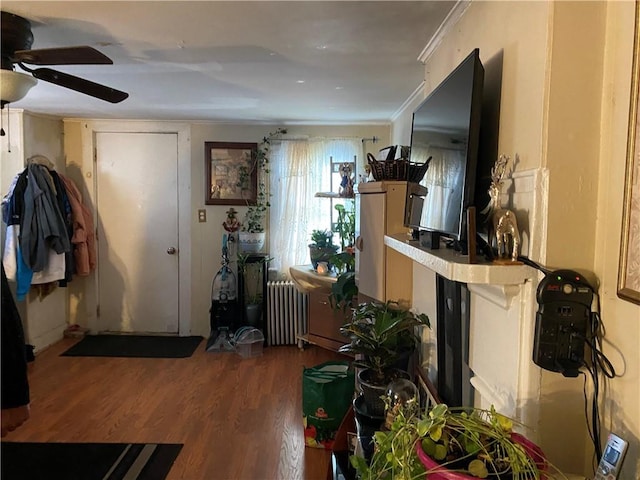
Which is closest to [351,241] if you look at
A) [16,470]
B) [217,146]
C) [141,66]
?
[217,146]

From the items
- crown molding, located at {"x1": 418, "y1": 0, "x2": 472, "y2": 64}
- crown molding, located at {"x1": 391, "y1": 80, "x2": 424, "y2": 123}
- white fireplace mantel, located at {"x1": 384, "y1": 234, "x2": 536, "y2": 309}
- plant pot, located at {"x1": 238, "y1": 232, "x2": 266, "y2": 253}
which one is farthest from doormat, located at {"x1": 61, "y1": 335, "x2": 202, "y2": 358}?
white fireplace mantel, located at {"x1": 384, "y1": 234, "x2": 536, "y2": 309}

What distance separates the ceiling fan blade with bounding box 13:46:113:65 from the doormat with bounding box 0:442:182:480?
2.00 metres

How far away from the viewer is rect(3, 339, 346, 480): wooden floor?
2.53 metres

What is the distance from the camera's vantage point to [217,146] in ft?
14.8

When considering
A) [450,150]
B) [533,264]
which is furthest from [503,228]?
[450,150]

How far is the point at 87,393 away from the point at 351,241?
2.42 metres

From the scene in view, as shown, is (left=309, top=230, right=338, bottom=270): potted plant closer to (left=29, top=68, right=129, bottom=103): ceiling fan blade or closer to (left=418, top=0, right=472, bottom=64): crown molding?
(left=418, top=0, right=472, bottom=64): crown molding

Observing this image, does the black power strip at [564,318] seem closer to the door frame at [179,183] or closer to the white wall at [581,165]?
the white wall at [581,165]

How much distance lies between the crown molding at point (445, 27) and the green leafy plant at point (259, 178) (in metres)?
2.32

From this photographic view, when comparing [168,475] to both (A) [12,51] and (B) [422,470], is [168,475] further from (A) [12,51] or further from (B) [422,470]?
(A) [12,51]

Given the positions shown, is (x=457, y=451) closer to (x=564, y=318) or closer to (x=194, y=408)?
(x=564, y=318)

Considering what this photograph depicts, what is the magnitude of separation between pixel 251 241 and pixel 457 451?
363cm

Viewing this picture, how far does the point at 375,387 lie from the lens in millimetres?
1933

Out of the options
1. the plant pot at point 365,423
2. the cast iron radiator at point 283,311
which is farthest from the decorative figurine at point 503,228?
the cast iron radiator at point 283,311
